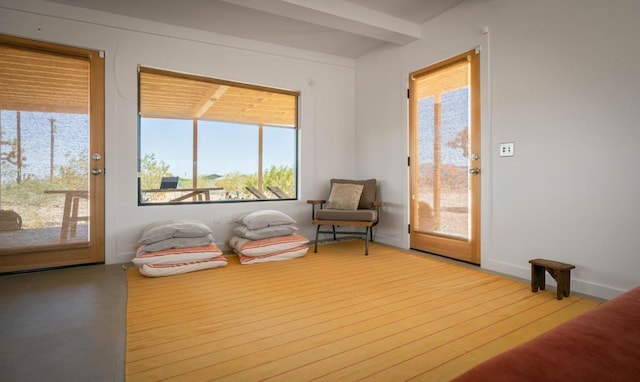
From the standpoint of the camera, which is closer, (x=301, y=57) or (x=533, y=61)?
(x=533, y=61)

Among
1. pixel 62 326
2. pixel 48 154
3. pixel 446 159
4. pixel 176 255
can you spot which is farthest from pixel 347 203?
pixel 48 154

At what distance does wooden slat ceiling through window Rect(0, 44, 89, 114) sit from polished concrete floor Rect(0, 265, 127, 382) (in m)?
1.68

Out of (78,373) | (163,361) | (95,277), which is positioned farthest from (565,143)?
(95,277)

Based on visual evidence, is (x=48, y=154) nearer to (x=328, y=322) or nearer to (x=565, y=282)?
(x=328, y=322)

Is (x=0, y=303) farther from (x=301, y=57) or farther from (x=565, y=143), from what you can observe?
(x=565, y=143)

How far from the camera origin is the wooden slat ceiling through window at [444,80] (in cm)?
363

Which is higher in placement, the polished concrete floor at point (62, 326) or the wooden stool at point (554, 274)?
the wooden stool at point (554, 274)

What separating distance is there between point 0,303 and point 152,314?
123 centimetres

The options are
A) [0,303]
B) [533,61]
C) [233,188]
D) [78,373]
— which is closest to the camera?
[78,373]

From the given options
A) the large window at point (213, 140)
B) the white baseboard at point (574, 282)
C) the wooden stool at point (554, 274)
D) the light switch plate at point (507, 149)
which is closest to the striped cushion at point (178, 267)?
the large window at point (213, 140)

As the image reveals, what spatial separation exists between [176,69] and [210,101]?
554 millimetres

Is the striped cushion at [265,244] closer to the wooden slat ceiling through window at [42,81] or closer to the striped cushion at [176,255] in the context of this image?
the striped cushion at [176,255]

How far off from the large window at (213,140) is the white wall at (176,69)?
148mm

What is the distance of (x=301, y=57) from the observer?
4.83 metres
